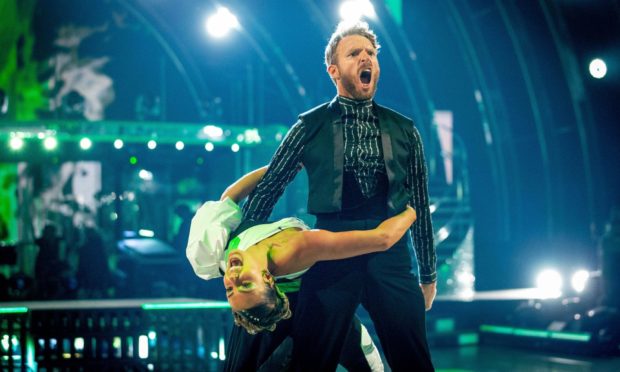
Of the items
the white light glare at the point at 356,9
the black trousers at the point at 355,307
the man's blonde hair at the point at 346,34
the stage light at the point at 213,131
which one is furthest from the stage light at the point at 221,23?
the black trousers at the point at 355,307

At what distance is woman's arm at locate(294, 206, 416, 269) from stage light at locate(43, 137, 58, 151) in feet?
38.0

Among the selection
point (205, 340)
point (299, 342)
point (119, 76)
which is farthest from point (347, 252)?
point (119, 76)

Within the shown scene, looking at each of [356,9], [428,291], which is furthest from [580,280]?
[428,291]

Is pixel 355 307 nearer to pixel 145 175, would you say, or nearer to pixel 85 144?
pixel 85 144

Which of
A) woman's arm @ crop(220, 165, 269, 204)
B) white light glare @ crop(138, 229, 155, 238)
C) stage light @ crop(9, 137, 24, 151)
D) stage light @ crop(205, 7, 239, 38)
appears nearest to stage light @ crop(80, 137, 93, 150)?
stage light @ crop(9, 137, 24, 151)

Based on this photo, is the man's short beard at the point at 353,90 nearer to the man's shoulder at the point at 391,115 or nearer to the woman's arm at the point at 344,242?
the man's shoulder at the point at 391,115

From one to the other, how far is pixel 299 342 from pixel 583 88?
26.8 feet

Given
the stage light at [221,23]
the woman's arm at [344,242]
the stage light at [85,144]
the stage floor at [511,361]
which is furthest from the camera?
the stage light at [221,23]

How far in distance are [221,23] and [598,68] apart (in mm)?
7561

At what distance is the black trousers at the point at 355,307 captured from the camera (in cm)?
297

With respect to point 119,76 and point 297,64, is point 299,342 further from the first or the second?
point 119,76

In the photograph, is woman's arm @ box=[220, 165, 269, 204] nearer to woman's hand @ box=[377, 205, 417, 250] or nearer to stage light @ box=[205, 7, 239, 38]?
woman's hand @ box=[377, 205, 417, 250]

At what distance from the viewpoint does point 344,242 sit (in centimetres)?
292

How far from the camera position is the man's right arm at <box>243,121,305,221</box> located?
3182mm
